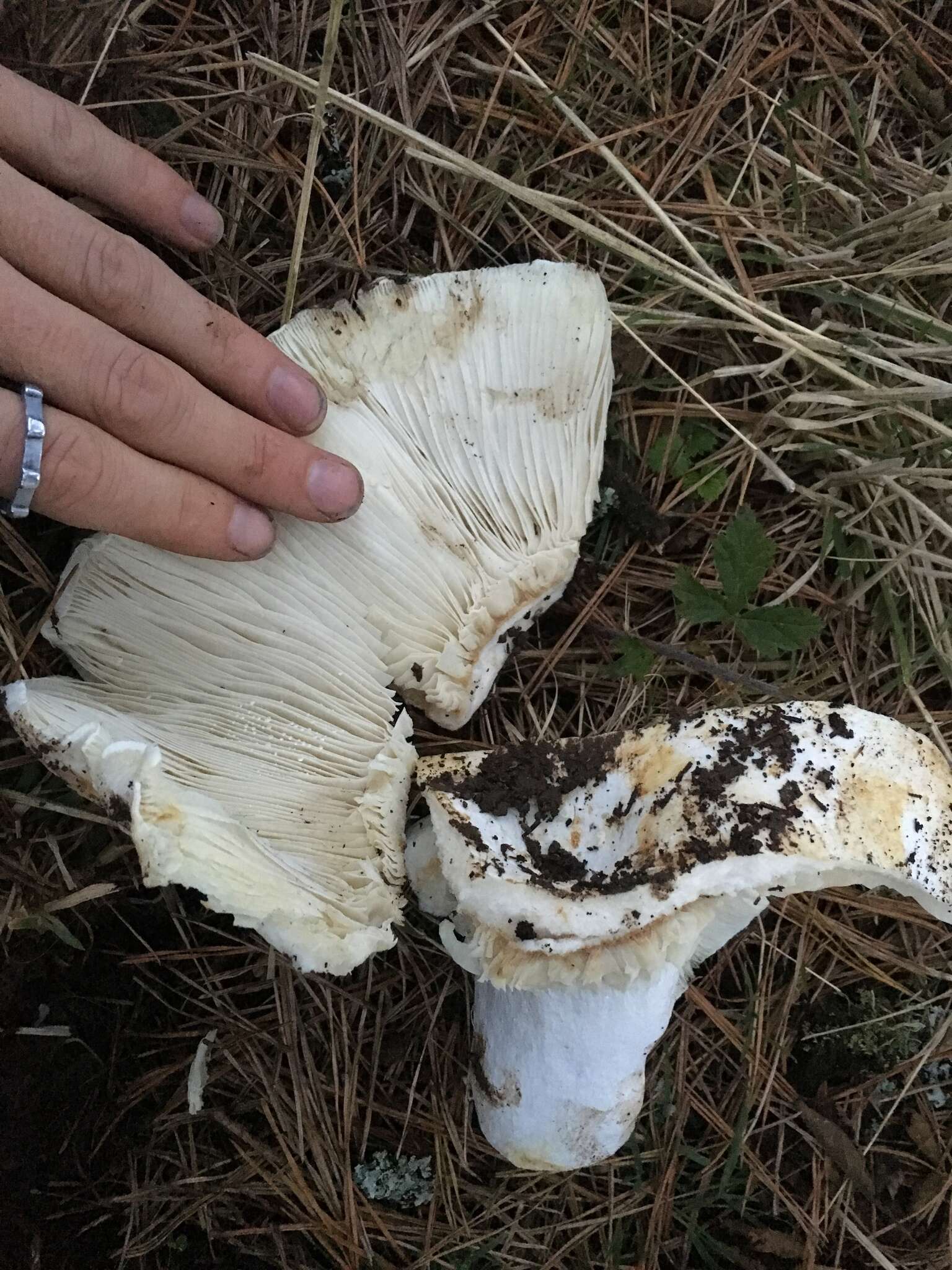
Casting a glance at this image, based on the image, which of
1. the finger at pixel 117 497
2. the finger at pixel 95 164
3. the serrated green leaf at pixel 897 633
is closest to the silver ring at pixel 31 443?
the finger at pixel 117 497

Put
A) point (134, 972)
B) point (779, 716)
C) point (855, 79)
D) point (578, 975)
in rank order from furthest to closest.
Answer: point (855, 79) → point (134, 972) → point (779, 716) → point (578, 975)

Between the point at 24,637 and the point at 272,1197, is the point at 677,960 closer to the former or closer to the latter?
the point at 272,1197

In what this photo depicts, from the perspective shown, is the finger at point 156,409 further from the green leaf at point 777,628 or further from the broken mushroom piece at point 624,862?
the green leaf at point 777,628

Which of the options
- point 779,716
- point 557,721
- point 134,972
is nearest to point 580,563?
point 557,721

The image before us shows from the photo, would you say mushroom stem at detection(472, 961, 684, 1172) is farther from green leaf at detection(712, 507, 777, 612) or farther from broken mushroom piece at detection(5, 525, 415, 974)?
green leaf at detection(712, 507, 777, 612)

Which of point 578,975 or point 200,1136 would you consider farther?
point 200,1136

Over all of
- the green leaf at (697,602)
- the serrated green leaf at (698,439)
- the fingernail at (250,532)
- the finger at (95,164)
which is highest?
the finger at (95,164)

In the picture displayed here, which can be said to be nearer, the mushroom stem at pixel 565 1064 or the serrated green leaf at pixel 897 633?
the mushroom stem at pixel 565 1064
